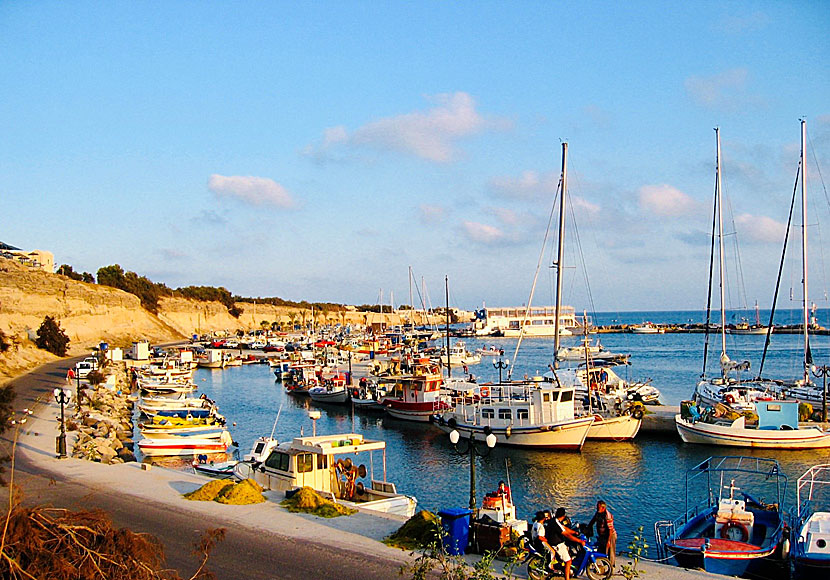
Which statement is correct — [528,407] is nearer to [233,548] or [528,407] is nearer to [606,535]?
[606,535]

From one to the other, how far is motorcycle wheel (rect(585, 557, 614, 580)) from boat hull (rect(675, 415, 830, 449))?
25561mm

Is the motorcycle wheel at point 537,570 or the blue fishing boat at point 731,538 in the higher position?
the motorcycle wheel at point 537,570

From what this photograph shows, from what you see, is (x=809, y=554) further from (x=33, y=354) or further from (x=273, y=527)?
(x=33, y=354)

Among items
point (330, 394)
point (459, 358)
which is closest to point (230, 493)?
point (330, 394)

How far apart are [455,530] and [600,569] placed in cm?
285

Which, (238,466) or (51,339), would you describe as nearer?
(238,466)

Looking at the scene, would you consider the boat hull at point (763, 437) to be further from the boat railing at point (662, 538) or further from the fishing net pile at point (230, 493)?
the fishing net pile at point (230, 493)

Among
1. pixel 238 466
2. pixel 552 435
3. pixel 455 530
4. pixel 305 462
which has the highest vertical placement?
pixel 455 530

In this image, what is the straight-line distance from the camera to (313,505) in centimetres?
1794

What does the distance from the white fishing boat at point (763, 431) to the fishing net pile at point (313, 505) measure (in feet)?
79.2

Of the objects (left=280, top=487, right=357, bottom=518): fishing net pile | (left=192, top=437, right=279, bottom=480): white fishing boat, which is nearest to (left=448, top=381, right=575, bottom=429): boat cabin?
(left=192, top=437, right=279, bottom=480): white fishing boat

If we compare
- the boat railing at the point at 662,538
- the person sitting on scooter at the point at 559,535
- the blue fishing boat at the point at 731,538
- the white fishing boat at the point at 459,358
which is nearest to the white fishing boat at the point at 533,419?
the boat railing at the point at 662,538

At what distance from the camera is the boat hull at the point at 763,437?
34500 millimetres

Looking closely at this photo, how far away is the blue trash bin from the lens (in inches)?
549
